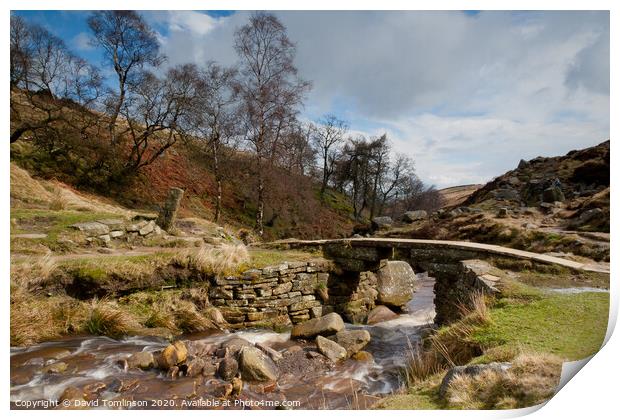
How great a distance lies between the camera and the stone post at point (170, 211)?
10391mm

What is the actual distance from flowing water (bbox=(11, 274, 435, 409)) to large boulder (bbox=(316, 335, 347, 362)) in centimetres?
14

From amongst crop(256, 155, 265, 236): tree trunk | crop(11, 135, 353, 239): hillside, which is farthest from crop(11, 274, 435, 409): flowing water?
crop(256, 155, 265, 236): tree trunk

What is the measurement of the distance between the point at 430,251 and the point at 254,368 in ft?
18.7

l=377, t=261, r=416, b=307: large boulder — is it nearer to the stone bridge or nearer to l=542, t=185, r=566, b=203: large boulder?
the stone bridge

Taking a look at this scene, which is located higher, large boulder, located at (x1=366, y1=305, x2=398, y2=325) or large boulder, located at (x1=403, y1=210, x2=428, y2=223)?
large boulder, located at (x1=403, y1=210, x2=428, y2=223)

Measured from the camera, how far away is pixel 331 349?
6.27 metres

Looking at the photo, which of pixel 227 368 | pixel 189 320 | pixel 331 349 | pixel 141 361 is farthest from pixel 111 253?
pixel 331 349

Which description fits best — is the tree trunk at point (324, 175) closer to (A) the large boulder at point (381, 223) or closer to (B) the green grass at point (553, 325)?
(A) the large boulder at point (381, 223)

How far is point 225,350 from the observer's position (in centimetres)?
548

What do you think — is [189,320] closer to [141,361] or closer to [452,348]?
[141,361]

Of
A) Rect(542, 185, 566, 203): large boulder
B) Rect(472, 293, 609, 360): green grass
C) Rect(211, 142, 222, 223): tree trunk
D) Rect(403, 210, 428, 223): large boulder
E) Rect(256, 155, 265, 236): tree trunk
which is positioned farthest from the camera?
Rect(403, 210, 428, 223): large boulder

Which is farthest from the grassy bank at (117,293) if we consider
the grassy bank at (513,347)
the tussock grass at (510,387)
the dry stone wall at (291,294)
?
the tussock grass at (510,387)

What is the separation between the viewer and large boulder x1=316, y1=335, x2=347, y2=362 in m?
6.15
